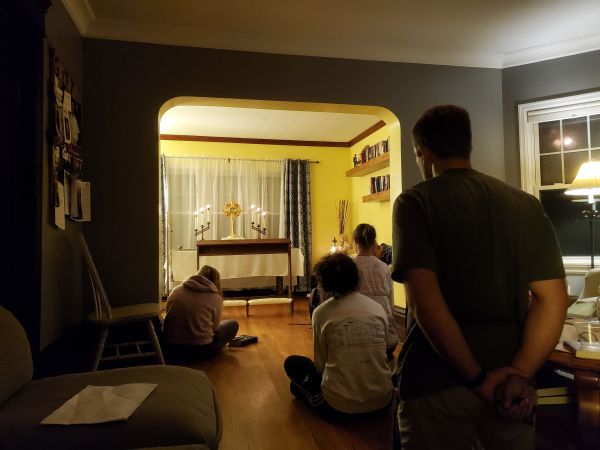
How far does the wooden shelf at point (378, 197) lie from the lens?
555 centimetres

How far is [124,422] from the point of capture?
125 centimetres

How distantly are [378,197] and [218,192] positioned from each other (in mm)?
2565

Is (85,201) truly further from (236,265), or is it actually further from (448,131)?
(236,265)

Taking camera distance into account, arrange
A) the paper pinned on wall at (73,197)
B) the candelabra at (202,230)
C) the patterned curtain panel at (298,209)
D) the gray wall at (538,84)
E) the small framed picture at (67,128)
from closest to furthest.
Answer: the small framed picture at (67,128) < the paper pinned on wall at (73,197) < the gray wall at (538,84) < the candelabra at (202,230) < the patterned curtain panel at (298,209)

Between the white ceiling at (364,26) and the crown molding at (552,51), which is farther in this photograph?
the crown molding at (552,51)

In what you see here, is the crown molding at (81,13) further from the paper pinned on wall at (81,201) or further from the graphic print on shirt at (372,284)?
the graphic print on shirt at (372,284)

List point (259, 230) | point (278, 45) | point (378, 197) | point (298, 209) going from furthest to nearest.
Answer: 1. point (298, 209)
2. point (259, 230)
3. point (378, 197)
4. point (278, 45)

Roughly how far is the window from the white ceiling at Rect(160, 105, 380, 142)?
238 centimetres

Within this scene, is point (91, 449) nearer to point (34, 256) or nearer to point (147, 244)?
point (34, 256)

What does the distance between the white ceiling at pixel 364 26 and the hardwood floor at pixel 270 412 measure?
2.36m

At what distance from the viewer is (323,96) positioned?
3377 mm

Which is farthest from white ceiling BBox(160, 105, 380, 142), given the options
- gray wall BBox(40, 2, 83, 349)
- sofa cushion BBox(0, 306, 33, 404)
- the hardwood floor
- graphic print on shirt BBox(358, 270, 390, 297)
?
sofa cushion BBox(0, 306, 33, 404)

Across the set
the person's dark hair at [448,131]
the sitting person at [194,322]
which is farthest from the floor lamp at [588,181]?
the sitting person at [194,322]

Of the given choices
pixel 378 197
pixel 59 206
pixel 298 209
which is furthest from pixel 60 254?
pixel 298 209
